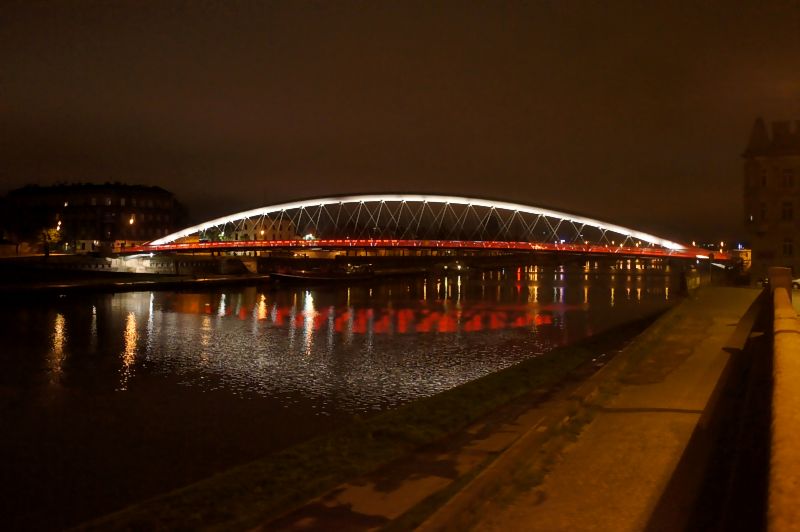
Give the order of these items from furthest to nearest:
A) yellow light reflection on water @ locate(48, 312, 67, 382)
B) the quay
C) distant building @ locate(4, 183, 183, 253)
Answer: distant building @ locate(4, 183, 183, 253), yellow light reflection on water @ locate(48, 312, 67, 382), the quay

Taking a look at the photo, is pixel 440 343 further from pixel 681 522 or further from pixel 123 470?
pixel 681 522

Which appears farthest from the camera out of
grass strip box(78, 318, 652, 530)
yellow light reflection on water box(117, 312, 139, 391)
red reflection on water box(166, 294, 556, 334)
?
red reflection on water box(166, 294, 556, 334)

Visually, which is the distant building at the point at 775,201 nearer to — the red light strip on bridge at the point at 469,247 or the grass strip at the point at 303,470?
the red light strip on bridge at the point at 469,247

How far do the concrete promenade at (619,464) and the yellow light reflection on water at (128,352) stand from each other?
11.3m

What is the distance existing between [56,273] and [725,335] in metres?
53.9

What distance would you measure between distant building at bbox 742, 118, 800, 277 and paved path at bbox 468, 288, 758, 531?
131ft

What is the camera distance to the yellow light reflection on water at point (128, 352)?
18.0 m

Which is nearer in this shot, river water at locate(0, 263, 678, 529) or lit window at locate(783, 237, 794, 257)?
river water at locate(0, 263, 678, 529)

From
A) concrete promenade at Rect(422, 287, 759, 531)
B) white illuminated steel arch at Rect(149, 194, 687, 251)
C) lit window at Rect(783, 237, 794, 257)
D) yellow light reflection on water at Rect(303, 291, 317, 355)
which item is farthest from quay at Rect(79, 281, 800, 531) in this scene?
white illuminated steel arch at Rect(149, 194, 687, 251)

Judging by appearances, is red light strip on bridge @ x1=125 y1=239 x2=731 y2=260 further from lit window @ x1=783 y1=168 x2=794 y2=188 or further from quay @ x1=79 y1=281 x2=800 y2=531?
quay @ x1=79 y1=281 x2=800 y2=531

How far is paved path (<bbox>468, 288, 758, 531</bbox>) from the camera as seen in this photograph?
6364mm

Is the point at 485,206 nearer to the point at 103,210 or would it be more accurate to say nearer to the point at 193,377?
the point at 103,210

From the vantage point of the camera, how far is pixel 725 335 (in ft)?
63.7

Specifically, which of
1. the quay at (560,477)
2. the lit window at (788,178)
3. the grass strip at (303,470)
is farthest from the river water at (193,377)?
the lit window at (788,178)
